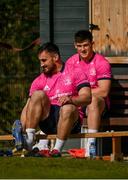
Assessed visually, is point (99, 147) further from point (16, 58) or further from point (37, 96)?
point (16, 58)

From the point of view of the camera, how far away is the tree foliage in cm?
1501

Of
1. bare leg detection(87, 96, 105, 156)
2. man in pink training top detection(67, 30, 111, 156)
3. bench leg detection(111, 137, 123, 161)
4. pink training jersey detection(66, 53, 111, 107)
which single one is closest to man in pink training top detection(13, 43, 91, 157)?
bare leg detection(87, 96, 105, 156)

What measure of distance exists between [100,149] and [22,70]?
7054mm

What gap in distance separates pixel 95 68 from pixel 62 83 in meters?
0.84

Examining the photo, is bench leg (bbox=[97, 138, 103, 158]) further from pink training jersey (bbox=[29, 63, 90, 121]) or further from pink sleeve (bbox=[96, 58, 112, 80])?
pink training jersey (bbox=[29, 63, 90, 121])

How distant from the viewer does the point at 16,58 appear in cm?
1633

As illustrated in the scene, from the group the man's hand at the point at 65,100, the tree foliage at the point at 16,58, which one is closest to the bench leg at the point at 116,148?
the man's hand at the point at 65,100

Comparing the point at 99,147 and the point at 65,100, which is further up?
the point at 65,100

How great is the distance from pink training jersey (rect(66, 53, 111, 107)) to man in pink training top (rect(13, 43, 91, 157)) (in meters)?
0.55

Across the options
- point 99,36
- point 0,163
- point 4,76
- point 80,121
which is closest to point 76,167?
point 0,163

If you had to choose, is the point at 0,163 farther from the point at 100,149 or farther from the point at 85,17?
the point at 85,17

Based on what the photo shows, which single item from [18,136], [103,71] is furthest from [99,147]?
[18,136]

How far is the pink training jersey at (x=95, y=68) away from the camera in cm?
884

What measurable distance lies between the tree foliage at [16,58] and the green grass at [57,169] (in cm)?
743
